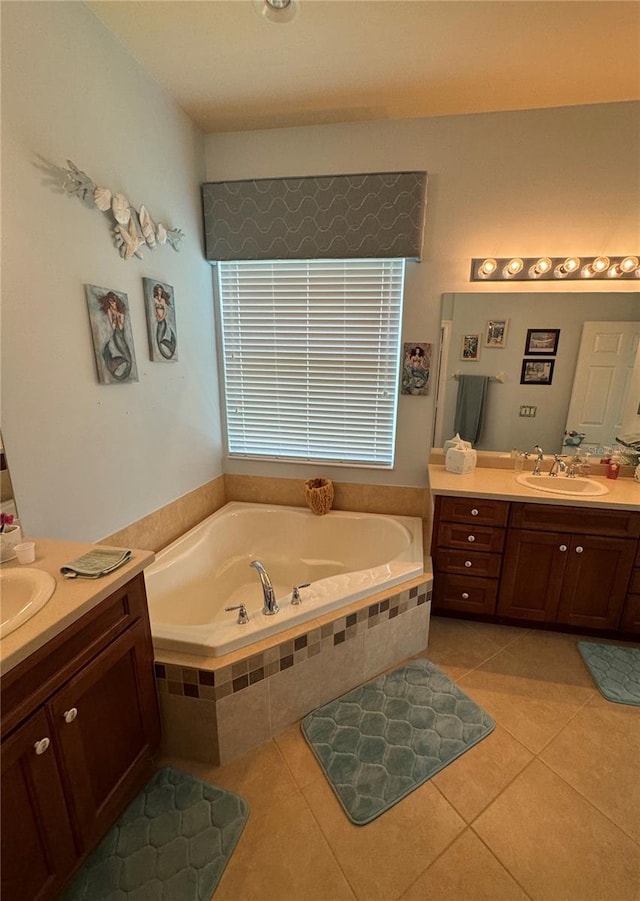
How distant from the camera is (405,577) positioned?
6.37ft

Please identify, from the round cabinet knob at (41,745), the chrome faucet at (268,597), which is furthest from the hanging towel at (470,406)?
the round cabinet knob at (41,745)

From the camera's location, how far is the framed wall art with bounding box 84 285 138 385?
1624 mm

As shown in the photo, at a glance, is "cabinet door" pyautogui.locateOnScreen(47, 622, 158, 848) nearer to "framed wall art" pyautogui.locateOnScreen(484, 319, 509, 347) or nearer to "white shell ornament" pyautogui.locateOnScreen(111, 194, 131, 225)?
"white shell ornament" pyautogui.locateOnScreen(111, 194, 131, 225)

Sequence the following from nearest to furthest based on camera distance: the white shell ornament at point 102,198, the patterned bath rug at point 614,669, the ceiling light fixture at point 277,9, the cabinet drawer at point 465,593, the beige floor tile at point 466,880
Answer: the beige floor tile at point 466,880 → the ceiling light fixture at point 277,9 → the white shell ornament at point 102,198 → the patterned bath rug at point 614,669 → the cabinet drawer at point 465,593

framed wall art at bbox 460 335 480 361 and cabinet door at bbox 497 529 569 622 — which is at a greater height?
framed wall art at bbox 460 335 480 361

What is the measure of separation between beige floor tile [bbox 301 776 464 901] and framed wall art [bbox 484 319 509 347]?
2.20 m

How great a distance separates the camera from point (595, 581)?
6.72 ft

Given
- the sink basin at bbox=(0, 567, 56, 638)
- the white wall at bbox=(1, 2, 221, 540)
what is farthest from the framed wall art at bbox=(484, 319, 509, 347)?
the sink basin at bbox=(0, 567, 56, 638)

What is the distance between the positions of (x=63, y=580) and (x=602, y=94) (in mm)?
3167

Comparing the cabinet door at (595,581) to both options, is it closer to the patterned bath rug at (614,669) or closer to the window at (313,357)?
the patterned bath rug at (614,669)

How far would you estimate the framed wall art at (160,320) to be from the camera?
76.8 inches

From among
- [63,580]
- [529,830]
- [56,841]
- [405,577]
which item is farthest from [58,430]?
[529,830]

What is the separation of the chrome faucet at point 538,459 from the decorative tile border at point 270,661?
3.87 ft

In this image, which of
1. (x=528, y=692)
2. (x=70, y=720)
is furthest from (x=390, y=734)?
(x=70, y=720)
